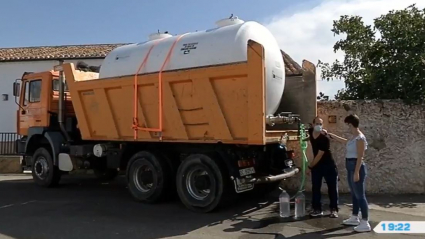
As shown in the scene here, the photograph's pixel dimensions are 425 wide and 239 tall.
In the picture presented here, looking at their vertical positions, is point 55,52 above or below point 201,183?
above

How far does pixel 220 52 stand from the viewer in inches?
258

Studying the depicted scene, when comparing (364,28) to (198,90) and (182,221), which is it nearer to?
(198,90)

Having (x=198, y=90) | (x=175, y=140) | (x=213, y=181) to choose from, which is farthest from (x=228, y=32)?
(x=213, y=181)

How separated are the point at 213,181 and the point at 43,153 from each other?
4.86 metres

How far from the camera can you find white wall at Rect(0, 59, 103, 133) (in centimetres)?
2052

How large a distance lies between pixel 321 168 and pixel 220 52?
2436mm

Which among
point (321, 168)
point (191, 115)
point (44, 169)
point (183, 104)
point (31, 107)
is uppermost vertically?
point (31, 107)

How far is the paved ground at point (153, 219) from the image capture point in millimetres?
5586

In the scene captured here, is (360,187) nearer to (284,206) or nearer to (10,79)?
(284,206)

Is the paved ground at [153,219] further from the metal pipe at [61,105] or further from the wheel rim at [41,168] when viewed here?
the metal pipe at [61,105]

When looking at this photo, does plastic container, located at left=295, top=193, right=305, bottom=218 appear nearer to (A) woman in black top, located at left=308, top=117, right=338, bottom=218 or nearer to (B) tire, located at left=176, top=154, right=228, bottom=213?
(A) woman in black top, located at left=308, top=117, right=338, bottom=218

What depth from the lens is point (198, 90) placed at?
6477 mm

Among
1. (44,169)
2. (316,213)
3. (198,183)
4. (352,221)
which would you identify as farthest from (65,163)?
(352,221)

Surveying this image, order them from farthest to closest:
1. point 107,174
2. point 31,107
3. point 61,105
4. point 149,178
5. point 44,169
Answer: point 107,174 < point 31,107 < point 44,169 < point 61,105 < point 149,178
